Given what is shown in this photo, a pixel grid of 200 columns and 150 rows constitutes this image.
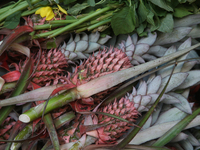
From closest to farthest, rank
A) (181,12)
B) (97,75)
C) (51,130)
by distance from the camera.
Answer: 1. (51,130)
2. (97,75)
3. (181,12)

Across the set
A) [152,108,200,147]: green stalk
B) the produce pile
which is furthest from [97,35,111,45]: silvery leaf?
[152,108,200,147]: green stalk

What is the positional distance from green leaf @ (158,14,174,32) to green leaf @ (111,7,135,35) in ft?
0.51

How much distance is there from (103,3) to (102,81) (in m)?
0.45

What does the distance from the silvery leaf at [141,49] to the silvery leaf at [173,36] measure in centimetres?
9

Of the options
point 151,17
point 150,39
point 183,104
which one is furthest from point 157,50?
point 183,104

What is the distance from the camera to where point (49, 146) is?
795mm

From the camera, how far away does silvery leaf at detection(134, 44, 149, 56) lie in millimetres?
944

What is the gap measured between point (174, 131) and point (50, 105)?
0.58m

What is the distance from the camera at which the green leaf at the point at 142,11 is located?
A: 2.81 ft

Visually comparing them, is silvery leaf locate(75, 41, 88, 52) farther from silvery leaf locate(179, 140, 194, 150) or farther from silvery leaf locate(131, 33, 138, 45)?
silvery leaf locate(179, 140, 194, 150)

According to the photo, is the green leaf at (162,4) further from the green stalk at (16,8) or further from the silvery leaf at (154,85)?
the green stalk at (16,8)

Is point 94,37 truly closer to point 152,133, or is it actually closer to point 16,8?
point 16,8

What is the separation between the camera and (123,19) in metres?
0.87

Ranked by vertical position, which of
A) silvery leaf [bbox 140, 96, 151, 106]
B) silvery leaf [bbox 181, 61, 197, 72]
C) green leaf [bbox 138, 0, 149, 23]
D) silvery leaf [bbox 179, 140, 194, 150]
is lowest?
silvery leaf [bbox 179, 140, 194, 150]
